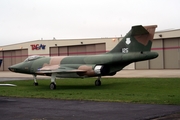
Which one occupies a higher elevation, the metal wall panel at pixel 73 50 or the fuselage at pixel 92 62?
the metal wall panel at pixel 73 50

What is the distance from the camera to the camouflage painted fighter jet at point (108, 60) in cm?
2072

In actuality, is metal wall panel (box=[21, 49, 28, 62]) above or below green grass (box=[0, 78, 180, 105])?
above

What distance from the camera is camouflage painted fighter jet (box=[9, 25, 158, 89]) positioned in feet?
68.0

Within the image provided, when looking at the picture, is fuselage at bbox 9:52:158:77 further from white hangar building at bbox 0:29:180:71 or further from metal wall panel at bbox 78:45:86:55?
metal wall panel at bbox 78:45:86:55

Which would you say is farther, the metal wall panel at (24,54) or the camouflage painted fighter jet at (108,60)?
the metal wall panel at (24,54)

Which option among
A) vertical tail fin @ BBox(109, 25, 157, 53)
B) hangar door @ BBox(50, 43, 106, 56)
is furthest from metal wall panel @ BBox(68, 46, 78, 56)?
vertical tail fin @ BBox(109, 25, 157, 53)

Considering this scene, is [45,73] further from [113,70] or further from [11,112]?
[11,112]

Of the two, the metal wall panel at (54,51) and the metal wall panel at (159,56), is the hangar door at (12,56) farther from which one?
the metal wall panel at (159,56)

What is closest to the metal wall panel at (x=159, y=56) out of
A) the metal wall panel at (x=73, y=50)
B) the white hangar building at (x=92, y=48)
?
the white hangar building at (x=92, y=48)

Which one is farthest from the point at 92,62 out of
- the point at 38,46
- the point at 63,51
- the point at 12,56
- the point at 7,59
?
the point at 7,59

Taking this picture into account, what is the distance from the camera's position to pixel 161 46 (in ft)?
171

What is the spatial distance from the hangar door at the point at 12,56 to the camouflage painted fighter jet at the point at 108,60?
44099mm

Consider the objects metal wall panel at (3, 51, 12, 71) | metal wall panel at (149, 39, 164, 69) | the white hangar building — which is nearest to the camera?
the white hangar building

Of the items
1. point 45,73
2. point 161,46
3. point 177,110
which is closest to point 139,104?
point 177,110
